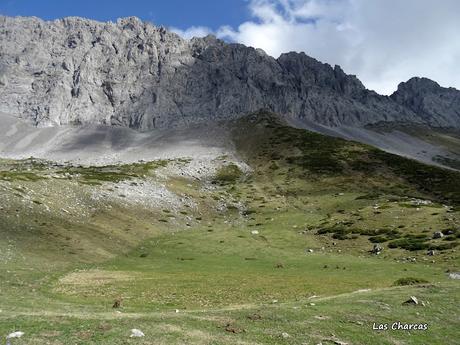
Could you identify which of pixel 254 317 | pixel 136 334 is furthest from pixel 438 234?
pixel 136 334

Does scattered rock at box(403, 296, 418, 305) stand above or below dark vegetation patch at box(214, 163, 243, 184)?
below

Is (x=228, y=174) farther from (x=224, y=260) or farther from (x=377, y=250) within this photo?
(x=224, y=260)

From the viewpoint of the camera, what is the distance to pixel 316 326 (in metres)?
21.2

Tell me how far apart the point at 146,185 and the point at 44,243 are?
5900 cm

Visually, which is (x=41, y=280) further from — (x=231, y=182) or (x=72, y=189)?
(x=231, y=182)

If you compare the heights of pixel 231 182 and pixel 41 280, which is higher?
pixel 231 182

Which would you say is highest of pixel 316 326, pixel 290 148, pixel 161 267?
pixel 290 148

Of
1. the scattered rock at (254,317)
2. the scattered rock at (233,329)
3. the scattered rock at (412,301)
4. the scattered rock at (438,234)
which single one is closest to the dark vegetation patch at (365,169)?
the scattered rock at (438,234)

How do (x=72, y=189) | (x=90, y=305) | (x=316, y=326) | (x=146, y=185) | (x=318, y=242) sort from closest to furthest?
(x=316, y=326) < (x=90, y=305) < (x=318, y=242) < (x=72, y=189) < (x=146, y=185)

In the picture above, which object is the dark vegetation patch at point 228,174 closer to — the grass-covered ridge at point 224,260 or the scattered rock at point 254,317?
the grass-covered ridge at point 224,260

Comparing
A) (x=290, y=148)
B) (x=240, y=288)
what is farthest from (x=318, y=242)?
(x=290, y=148)

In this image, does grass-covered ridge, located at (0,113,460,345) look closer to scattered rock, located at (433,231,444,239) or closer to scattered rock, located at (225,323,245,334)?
scattered rock, located at (225,323,245,334)

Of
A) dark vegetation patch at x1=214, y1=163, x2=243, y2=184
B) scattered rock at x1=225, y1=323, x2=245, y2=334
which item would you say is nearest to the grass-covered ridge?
scattered rock at x1=225, y1=323, x2=245, y2=334

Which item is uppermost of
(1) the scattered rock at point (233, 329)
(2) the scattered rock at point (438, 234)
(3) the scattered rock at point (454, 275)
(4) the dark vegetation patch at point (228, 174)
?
(4) the dark vegetation patch at point (228, 174)
